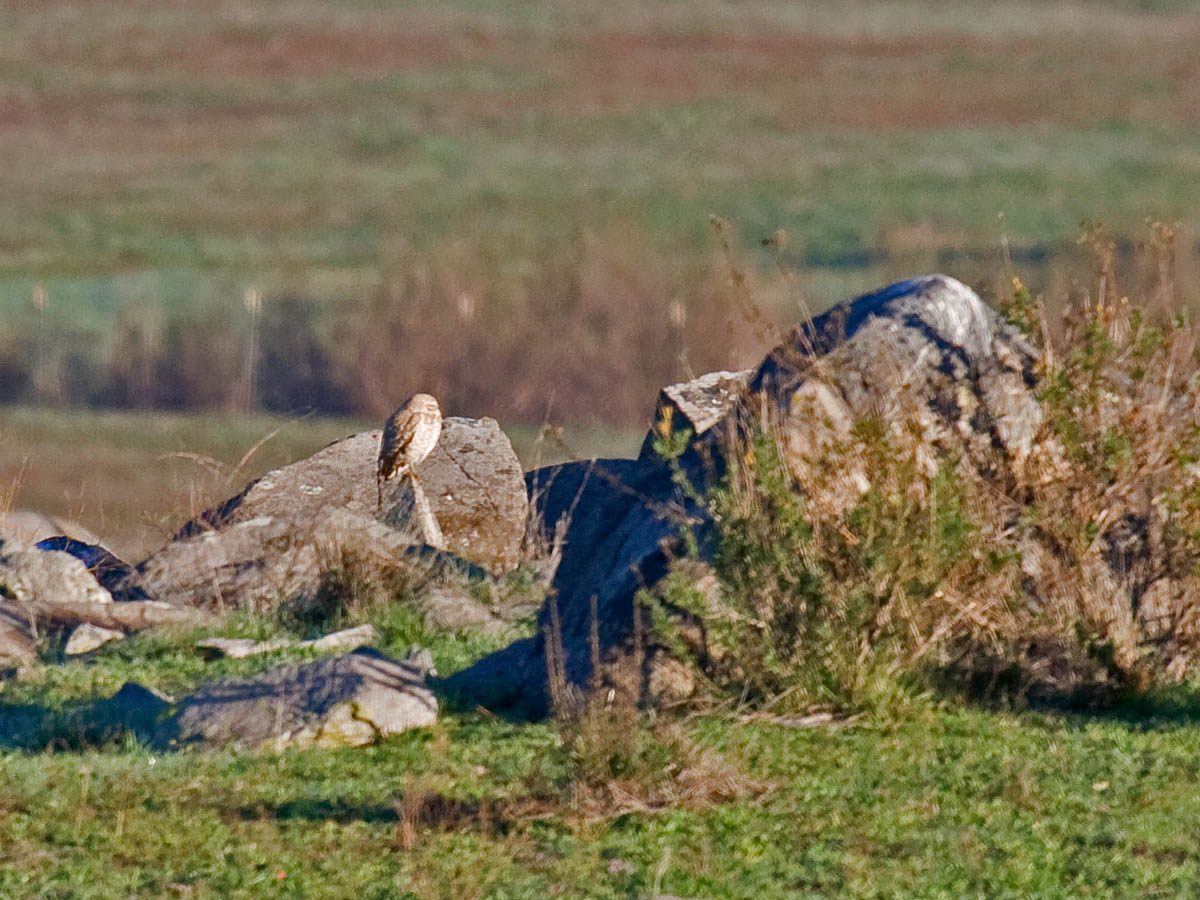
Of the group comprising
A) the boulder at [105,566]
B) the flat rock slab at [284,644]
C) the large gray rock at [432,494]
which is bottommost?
the boulder at [105,566]

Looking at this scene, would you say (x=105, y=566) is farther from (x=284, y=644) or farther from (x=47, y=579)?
(x=284, y=644)

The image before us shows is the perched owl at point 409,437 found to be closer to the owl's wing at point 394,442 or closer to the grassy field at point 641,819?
the owl's wing at point 394,442

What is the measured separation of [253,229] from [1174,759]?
4636 centimetres

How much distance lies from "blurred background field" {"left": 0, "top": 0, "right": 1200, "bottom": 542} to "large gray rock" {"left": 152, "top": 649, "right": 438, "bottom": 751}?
1477 centimetres

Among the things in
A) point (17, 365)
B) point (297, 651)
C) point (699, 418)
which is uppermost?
point (699, 418)

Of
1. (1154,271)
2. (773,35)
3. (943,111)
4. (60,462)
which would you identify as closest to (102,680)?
(1154,271)

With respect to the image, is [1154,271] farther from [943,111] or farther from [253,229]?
[943,111]

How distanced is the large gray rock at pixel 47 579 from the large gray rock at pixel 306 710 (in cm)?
320

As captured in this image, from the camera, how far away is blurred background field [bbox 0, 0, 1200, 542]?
120 feet

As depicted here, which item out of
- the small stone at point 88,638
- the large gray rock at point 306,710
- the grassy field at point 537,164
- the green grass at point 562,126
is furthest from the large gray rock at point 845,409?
the green grass at point 562,126

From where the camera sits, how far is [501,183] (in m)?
55.3

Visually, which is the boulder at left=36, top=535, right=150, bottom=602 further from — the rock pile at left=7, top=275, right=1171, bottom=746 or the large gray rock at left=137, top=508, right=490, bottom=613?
the rock pile at left=7, top=275, right=1171, bottom=746

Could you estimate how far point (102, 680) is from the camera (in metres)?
9.02

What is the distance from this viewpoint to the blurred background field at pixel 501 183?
3672 cm
